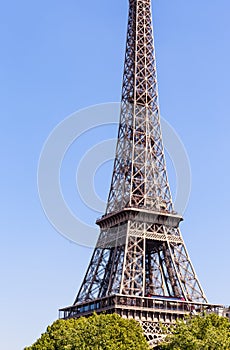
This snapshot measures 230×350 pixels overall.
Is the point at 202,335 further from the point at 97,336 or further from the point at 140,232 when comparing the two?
the point at 140,232

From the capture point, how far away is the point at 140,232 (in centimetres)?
7969

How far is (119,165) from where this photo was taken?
87.8 m

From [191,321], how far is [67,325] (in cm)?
1387

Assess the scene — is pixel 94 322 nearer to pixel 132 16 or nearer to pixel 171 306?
pixel 171 306

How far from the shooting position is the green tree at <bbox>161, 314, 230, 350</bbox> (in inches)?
2147

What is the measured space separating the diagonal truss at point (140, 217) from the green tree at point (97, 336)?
362 inches

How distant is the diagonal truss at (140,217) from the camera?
255 ft

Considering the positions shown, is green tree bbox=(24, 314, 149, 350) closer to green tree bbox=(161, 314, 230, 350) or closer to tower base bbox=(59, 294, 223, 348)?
green tree bbox=(161, 314, 230, 350)

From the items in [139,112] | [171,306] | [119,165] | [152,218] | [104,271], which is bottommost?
[171,306]

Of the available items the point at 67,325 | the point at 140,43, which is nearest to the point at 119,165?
the point at 140,43

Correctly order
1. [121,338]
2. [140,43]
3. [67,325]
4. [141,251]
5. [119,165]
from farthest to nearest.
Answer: [140,43] → [119,165] → [141,251] → [67,325] → [121,338]

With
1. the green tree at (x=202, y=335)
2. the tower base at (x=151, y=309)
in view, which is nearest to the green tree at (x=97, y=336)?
the green tree at (x=202, y=335)

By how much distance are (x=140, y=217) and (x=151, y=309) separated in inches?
518

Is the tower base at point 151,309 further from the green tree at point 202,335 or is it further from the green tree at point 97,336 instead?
the green tree at point 202,335
